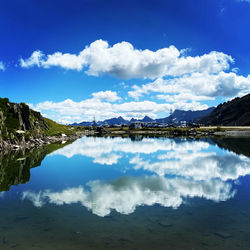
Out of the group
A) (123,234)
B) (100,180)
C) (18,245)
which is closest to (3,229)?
(18,245)

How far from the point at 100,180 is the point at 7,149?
62927 millimetres

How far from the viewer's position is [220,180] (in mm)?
35250

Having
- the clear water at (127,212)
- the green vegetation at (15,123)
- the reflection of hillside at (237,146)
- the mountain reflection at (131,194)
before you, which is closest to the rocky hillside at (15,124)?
the green vegetation at (15,123)

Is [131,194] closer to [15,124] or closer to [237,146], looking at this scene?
[237,146]

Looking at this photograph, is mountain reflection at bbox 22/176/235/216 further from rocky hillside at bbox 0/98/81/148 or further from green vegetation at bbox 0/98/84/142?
green vegetation at bbox 0/98/84/142

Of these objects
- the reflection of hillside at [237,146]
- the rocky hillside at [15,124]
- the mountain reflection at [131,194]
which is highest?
the rocky hillside at [15,124]

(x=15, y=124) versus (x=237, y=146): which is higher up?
(x=15, y=124)

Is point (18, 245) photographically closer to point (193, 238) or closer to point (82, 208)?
point (82, 208)

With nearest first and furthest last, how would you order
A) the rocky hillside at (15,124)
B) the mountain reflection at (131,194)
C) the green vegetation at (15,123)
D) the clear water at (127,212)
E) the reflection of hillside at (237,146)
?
the clear water at (127,212) < the mountain reflection at (131,194) < the reflection of hillside at (237,146) < the rocky hillside at (15,124) < the green vegetation at (15,123)

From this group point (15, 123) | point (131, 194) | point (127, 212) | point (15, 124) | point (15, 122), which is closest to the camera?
point (127, 212)

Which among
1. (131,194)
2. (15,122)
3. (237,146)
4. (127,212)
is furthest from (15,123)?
(237,146)

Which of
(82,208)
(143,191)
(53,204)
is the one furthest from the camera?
(143,191)

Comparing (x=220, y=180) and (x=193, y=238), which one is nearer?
(x=193, y=238)

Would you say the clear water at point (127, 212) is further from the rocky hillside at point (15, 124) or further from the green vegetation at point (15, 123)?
the green vegetation at point (15, 123)
